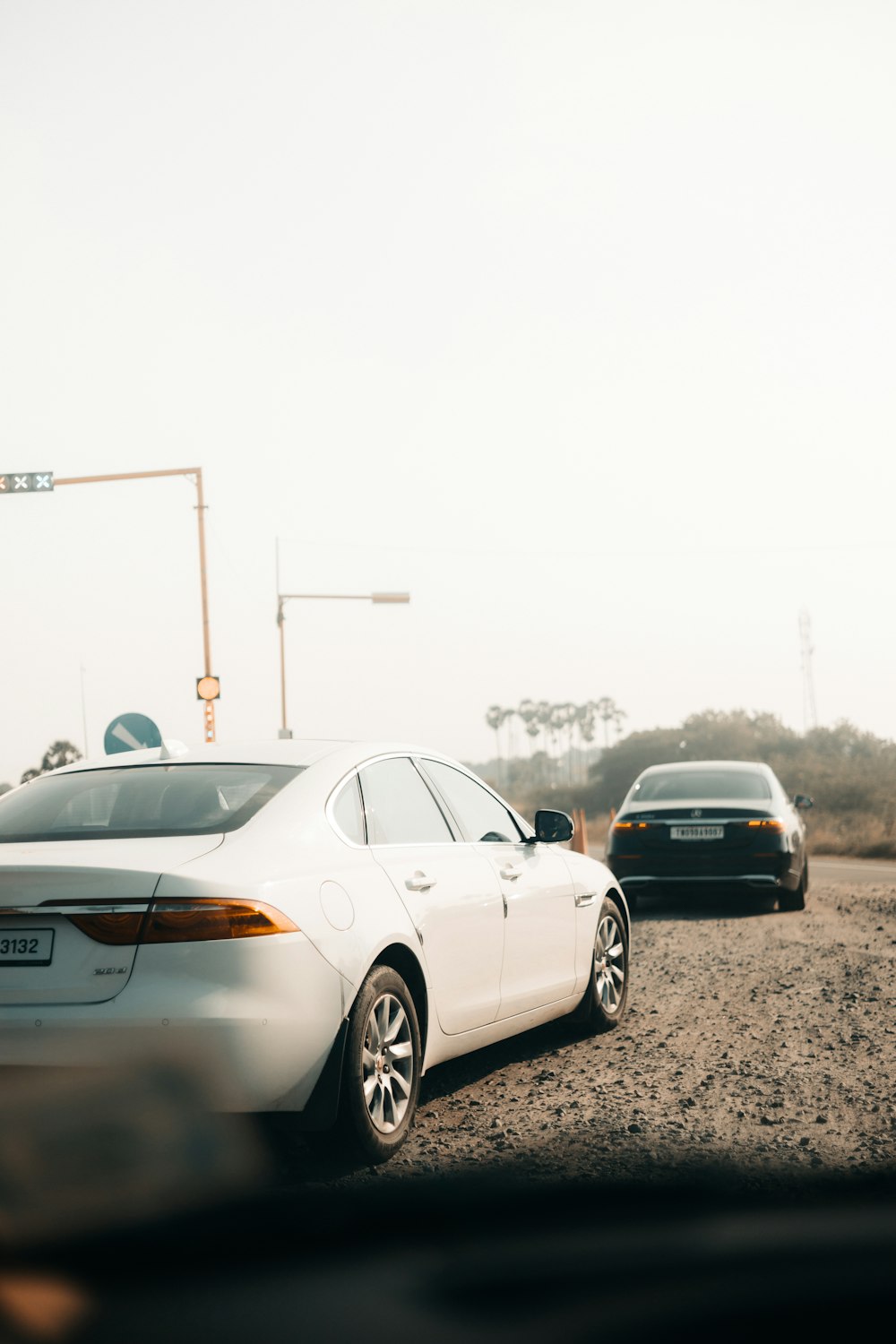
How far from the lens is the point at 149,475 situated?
72.8ft

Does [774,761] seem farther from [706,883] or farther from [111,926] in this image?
[111,926]

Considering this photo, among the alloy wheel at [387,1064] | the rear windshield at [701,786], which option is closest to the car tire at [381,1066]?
the alloy wheel at [387,1064]

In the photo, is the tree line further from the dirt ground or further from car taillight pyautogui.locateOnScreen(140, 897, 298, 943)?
car taillight pyautogui.locateOnScreen(140, 897, 298, 943)

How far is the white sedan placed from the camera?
443 centimetres

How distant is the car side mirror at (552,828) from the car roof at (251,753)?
1293 mm

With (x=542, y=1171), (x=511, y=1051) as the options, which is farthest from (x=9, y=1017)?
(x=511, y=1051)

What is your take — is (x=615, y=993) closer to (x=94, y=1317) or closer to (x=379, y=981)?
(x=379, y=981)

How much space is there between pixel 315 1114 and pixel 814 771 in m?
60.3

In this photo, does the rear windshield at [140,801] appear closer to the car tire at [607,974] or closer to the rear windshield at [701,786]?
the car tire at [607,974]

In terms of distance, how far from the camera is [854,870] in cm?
2333

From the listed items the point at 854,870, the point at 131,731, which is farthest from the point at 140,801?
the point at 854,870

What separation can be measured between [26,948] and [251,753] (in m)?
1.60

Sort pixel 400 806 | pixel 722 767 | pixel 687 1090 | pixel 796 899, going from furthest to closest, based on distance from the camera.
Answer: pixel 722 767 < pixel 796 899 < pixel 687 1090 < pixel 400 806

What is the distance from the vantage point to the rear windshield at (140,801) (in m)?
5.12
